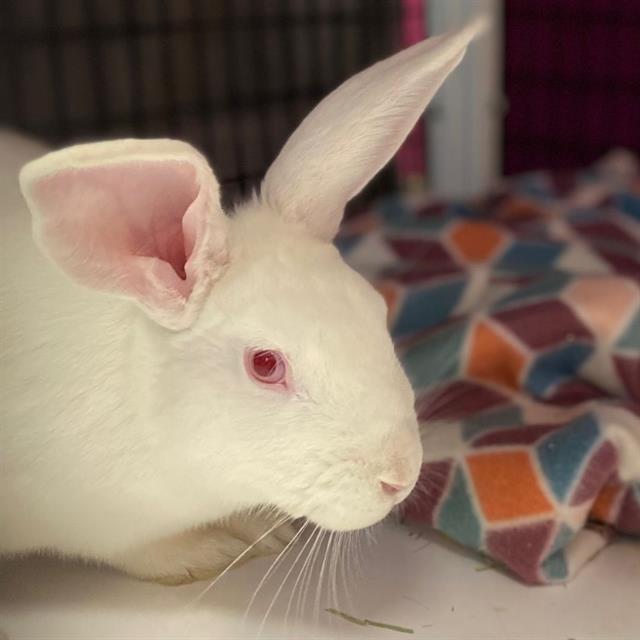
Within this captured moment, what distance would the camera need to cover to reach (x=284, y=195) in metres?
0.93

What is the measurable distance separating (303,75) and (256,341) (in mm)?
1276

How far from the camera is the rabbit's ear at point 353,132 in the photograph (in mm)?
864

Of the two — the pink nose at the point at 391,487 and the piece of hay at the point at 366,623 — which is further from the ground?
the pink nose at the point at 391,487

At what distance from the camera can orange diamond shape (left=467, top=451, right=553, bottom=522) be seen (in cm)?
103

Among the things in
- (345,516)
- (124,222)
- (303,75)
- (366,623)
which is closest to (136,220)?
(124,222)

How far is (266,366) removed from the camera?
32.3 inches

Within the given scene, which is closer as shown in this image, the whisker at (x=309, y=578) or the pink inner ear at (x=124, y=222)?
the pink inner ear at (x=124, y=222)

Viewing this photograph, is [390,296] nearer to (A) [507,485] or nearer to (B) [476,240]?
(B) [476,240]

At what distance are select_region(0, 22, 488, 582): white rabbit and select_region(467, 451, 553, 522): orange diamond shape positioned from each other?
0.77 feet

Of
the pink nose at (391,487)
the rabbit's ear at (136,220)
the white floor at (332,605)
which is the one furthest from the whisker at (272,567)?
the rabbit's ear at (136,220)

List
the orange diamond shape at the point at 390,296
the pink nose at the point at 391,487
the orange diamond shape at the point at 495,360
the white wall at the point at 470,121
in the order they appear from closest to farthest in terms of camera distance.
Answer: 1. the pink nose at the point at 391,487
2. the orange diamond shape at the point at 495,360
3. the orange diamond shape at the point at 390,296
4. the white wall at the point at 470,121

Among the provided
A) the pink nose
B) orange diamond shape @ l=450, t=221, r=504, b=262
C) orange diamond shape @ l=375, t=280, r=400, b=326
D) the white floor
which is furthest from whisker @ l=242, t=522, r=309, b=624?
orange diamond shape @ l=450, t=221, r=504, b=262

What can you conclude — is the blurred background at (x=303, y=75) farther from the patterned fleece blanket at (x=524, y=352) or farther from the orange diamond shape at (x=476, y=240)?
the orange diamond shape at (x=476, y=240)

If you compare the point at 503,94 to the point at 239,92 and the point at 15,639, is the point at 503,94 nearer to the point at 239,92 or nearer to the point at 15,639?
the point at 239,92
